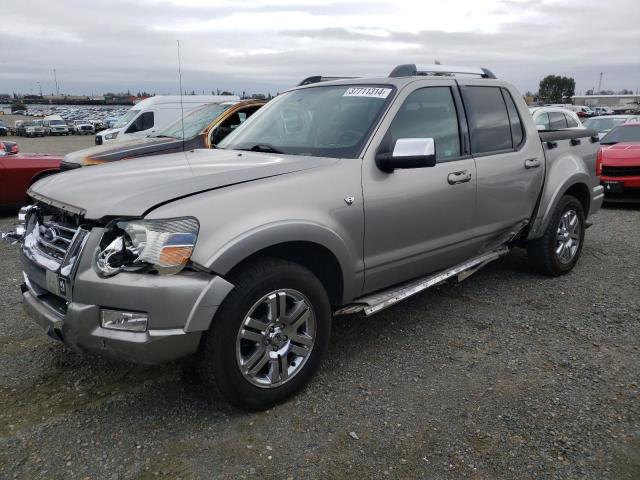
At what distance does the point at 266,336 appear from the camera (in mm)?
2863

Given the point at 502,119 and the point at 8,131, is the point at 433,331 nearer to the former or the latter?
the point at 502,119

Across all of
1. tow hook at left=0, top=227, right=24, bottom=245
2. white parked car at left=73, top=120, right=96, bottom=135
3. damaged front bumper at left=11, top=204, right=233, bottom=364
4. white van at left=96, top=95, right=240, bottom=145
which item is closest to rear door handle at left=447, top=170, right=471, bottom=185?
damaged front bumper at left=11, top=204, right=233, bottom=364

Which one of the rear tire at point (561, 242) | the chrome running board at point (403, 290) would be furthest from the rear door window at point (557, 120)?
the chrome running board at point (403, 290)

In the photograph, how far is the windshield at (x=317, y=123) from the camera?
350 centimetres

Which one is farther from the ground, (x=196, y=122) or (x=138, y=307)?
(x=196, y=122)

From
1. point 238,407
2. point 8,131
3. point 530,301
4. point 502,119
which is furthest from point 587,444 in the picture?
point 8,131

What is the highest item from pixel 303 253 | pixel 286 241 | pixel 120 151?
pixel 120 151

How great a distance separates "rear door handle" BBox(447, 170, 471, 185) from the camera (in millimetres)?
3815

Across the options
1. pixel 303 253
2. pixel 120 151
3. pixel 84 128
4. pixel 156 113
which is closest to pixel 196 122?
pixel 120 151

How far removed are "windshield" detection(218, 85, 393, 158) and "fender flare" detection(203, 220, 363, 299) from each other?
2.02ft

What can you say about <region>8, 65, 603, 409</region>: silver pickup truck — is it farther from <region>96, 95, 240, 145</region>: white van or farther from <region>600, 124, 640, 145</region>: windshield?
<region>96, 95, 240, 145</region>: white van

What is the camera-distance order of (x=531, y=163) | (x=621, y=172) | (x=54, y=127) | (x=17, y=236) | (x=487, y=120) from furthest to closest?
(x=54, y=127) < (x=621, y=172) < (x=531, y=163) < (x=487, y=120) < (x=17, y=236)

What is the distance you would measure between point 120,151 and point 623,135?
359 inches

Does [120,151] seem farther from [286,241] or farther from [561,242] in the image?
[561,242]
